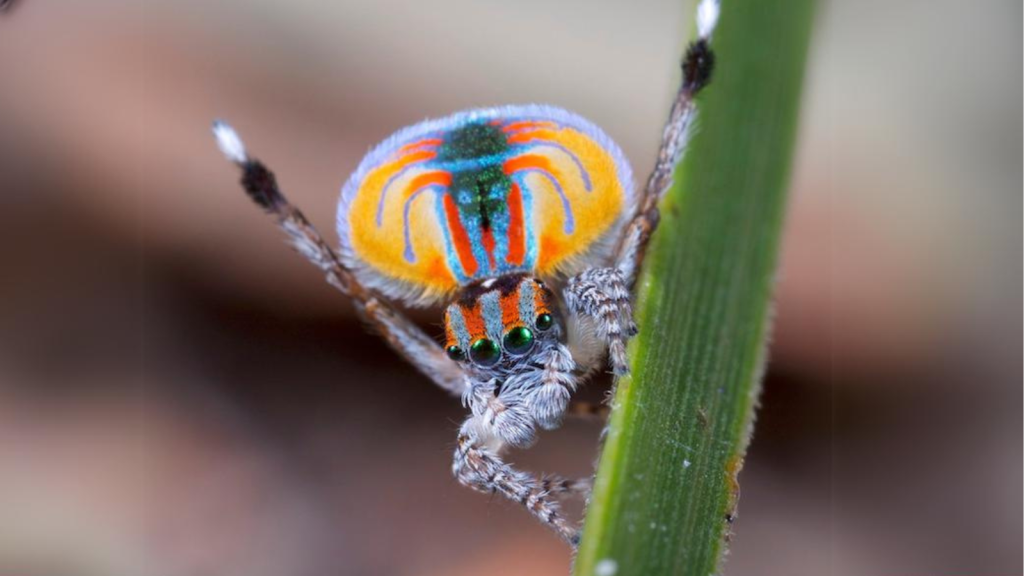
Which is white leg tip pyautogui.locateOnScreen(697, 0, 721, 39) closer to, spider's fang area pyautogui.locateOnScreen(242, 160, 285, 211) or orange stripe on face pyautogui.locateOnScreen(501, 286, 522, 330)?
orange stripe on face pyautogui.locateOnScreen(501, 286, 522, 330)

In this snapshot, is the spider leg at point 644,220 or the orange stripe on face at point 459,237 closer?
the spider leg at point 644,220

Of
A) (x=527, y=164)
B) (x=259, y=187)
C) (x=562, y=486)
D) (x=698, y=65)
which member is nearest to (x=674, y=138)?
(x=698, y=65)

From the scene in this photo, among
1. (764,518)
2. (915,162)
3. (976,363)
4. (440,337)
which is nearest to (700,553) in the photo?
(440,337)

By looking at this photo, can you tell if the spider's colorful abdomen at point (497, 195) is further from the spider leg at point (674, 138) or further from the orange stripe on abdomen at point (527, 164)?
the spider leg at point (674, 138)

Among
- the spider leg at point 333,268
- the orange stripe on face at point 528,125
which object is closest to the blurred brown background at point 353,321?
the spider leg at point 333,268

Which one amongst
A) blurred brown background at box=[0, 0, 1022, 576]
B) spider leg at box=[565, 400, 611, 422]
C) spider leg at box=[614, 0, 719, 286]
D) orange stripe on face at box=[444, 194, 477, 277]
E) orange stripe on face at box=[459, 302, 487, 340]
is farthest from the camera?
blurred brown background at box=[0, 0, 1022, 576]

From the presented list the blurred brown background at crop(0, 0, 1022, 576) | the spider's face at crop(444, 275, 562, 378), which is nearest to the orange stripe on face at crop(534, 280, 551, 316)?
the spider's face at crop(444, 275, 562, 378)

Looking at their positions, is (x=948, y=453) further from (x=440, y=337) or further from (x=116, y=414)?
(x=116, y=414)
